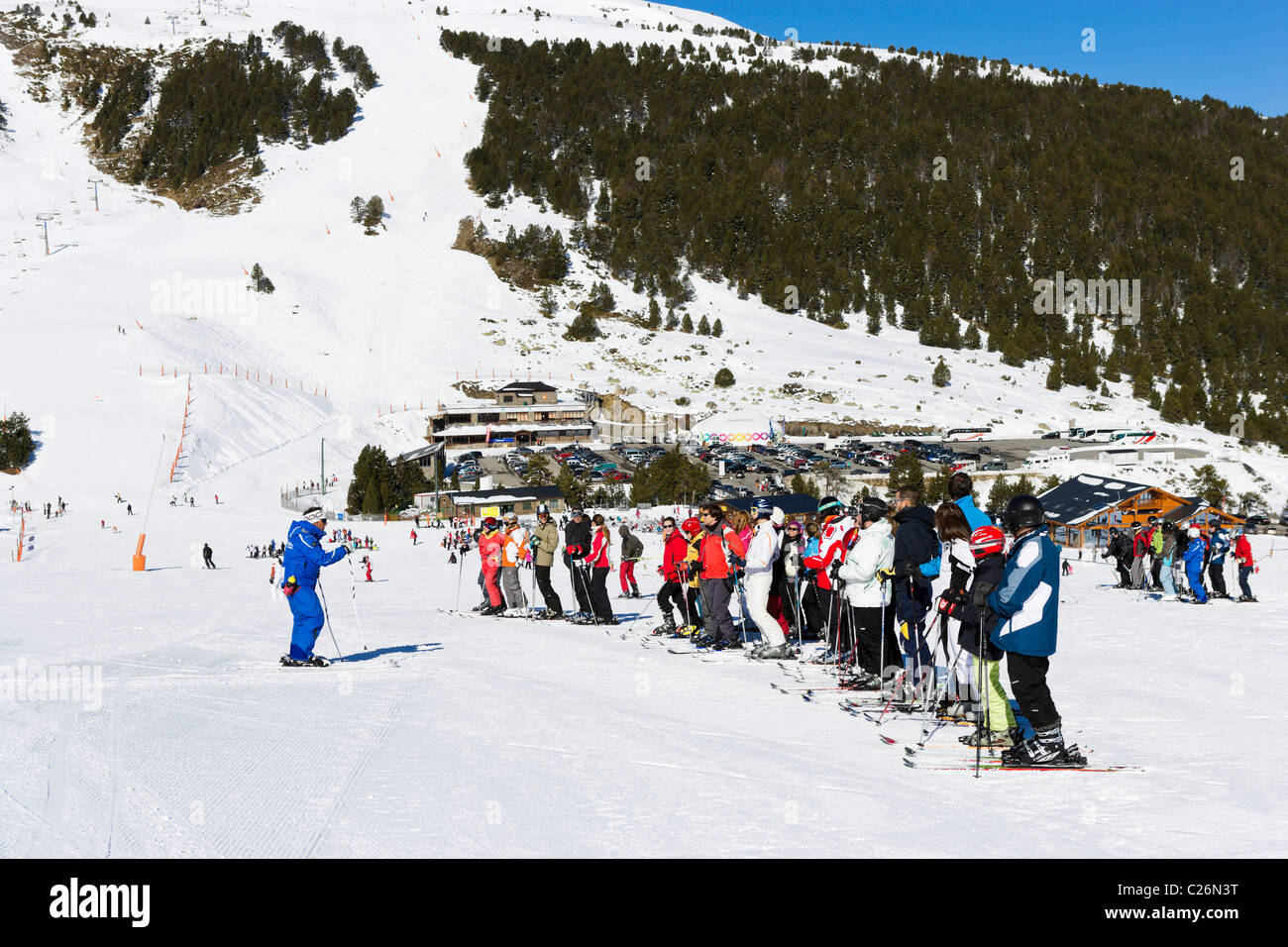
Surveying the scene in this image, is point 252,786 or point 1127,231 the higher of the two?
point 1127,231

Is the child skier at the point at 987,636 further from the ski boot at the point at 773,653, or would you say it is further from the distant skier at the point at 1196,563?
the distant skier at the point at 1196,563

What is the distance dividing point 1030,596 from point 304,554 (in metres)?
5.68

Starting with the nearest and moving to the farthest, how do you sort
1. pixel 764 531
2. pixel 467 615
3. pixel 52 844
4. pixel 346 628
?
pixel 52 844 → pixel 764 531 → pixel 346 628 → pixel 467 615

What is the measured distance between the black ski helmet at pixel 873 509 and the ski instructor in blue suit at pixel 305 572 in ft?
13.6

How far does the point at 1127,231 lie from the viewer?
142 m

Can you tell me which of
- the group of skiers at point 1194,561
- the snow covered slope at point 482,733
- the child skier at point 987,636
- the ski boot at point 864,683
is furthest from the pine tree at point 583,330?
the child skier at point 987,636

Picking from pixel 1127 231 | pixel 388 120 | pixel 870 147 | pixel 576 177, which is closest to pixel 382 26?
pixel 388 120

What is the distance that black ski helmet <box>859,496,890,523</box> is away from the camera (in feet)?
26.1

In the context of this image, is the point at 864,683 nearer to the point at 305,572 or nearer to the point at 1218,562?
the point at 305,572

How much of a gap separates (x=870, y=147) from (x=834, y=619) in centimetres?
14859

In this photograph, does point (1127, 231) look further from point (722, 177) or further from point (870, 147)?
point (722, 177)

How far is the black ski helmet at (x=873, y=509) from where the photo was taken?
313 inches

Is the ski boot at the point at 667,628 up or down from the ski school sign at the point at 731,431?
down

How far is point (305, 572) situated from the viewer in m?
8.53
